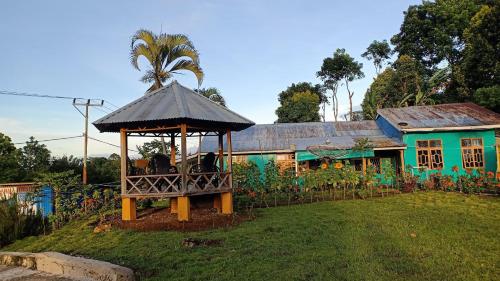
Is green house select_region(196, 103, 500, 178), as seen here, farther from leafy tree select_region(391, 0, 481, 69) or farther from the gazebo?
leafy tree select_region(391, 0, 481, 69)

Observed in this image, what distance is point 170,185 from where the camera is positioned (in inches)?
407

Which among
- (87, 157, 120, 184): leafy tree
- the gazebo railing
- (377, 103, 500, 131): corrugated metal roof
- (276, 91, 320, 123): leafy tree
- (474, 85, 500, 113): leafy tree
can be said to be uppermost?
(276, 91, 320, 123): leafy tree

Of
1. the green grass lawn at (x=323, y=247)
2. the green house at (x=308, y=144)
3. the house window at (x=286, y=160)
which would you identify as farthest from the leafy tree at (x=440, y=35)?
the green grass lawn at (x=323, y=247)

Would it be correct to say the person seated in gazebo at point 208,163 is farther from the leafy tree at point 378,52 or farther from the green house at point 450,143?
the leafy tree at point 378,52

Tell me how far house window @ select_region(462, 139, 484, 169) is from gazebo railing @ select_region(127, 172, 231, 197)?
14.4 m

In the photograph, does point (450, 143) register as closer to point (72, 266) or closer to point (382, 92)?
point (382, 92)

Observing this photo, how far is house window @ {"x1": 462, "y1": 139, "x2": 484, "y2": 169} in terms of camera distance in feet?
63.4

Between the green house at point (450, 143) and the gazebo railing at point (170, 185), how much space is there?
12.3 m

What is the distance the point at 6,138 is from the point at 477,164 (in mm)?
29523

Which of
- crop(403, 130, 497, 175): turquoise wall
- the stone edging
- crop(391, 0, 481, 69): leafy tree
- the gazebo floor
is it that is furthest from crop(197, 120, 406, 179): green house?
crop(391, 0, 481, 69): leafy tree

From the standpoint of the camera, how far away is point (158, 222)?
1038 cm

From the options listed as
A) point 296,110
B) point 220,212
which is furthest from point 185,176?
point 296,110

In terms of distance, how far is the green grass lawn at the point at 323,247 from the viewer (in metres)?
5.63

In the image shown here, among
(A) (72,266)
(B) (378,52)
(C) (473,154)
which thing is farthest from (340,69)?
(A) (72,266)
